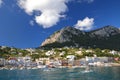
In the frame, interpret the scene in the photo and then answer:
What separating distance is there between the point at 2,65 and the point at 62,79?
113386mm

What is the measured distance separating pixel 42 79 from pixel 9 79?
12.6 metres

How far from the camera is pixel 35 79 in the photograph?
99000 millimetres

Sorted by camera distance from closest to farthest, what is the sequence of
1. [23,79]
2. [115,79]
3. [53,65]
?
[115,79] < [23,79] < [53,65]

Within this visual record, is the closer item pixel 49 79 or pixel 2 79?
pixel 49 79

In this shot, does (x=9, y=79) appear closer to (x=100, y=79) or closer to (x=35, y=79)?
(x=35, y=79)

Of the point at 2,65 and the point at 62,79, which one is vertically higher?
the point at 2,65

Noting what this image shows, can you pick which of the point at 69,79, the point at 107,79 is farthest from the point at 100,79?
the point at 69,79

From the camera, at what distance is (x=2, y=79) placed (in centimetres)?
10344

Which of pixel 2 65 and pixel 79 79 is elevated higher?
pixel 2 65

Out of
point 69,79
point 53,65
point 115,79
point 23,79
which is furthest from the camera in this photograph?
point 53,65

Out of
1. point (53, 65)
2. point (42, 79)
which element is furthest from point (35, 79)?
point (53, 65)

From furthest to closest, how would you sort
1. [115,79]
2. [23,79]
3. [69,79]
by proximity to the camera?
[23,79] → [69,79] → [115,79]

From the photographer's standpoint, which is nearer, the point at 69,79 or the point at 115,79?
the point at 115,79

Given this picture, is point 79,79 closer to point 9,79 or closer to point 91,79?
point 91,79
